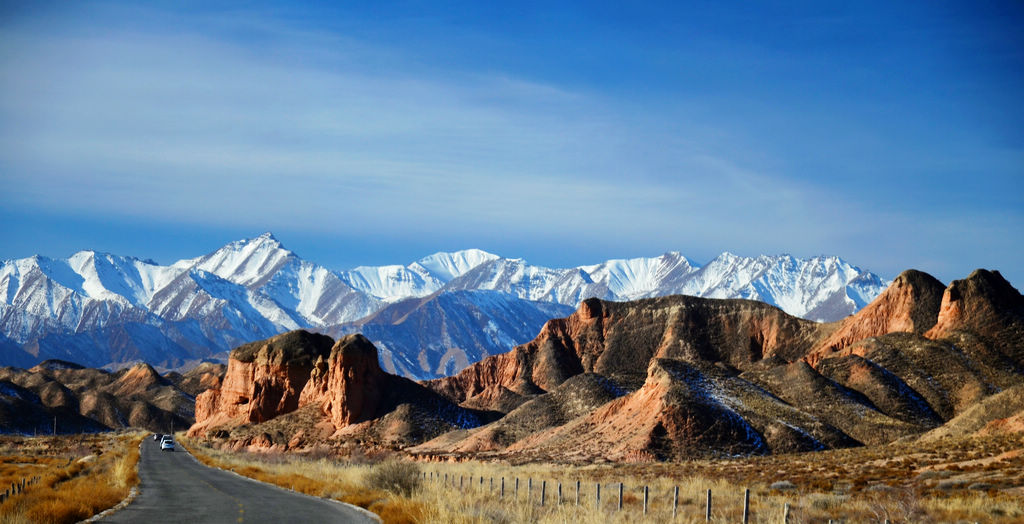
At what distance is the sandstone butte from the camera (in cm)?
7838

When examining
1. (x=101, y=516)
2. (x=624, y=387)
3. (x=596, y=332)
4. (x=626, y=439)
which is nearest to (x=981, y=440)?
(x=626, y=439)

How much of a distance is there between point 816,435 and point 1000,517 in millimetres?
47601

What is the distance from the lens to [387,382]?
116688 mm

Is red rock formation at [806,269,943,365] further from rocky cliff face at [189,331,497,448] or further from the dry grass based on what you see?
the dry grass

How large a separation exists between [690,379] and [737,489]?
46.8m

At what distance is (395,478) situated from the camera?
127 feet

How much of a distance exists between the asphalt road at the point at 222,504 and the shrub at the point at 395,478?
2.89m

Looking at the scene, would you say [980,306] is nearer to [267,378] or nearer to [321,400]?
[321,400]

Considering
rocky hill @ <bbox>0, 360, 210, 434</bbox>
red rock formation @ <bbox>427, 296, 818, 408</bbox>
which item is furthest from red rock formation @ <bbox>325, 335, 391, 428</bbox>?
rocky hill @ <bbox>0, 360, 210, 434</bbox>

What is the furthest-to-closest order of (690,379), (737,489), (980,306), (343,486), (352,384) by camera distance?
(352,384) < (980,306) < (690,379) < (737,489) < (343,486)

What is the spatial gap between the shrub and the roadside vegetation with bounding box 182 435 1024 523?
0.05m

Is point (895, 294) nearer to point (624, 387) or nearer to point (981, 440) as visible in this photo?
point (624, 387)

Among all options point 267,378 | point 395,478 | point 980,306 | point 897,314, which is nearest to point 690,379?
point 980,306

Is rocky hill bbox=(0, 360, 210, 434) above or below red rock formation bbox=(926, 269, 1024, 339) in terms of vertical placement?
below
